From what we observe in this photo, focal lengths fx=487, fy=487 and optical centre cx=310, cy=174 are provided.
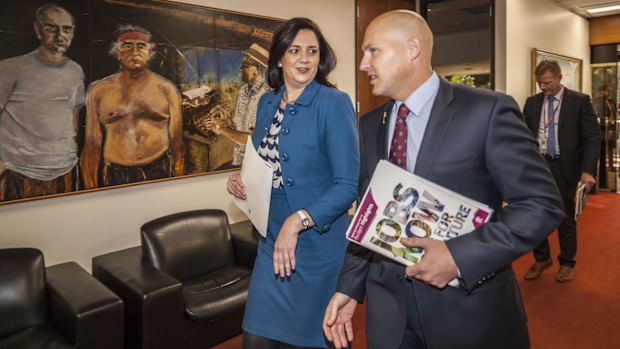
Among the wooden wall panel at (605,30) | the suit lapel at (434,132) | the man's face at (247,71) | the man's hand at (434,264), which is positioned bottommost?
the man's hand at (434,264)

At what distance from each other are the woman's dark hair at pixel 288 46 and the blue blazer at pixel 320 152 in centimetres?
14

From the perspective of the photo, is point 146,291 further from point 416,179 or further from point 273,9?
point 273,9

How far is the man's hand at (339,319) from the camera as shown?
1553 mm

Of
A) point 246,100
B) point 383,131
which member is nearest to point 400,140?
point 383,131

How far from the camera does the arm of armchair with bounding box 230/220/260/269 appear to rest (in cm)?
372

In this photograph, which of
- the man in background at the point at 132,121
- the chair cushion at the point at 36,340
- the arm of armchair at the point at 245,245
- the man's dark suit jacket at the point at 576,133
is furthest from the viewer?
the man's dark suit jacket at the point at 576,133

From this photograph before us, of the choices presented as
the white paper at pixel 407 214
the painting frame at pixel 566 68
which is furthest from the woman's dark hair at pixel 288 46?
the painting frame at pixel 566 68

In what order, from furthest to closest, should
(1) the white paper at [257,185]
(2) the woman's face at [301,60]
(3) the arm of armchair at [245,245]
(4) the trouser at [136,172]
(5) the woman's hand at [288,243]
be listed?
(3) the arm of armchair at [245,245] → (4) the trouser at [136,172] → (2) the woman's face at [301,60] → (1) the white paper at [257,185] → (5) the woman's hand at [288,243]

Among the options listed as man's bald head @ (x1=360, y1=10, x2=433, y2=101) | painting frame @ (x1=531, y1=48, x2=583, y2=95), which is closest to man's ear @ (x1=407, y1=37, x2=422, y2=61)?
man's bald head @ (x1=360, y1=10, x2=433, y2=101)

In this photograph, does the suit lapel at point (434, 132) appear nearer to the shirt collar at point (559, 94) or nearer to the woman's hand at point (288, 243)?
the woman's hand at point (288, 243)

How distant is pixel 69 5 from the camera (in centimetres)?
303

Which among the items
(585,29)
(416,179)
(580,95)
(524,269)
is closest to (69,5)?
(416,179)

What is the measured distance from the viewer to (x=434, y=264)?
3.95 ft

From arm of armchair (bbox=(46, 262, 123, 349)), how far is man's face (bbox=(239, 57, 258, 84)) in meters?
2.06
